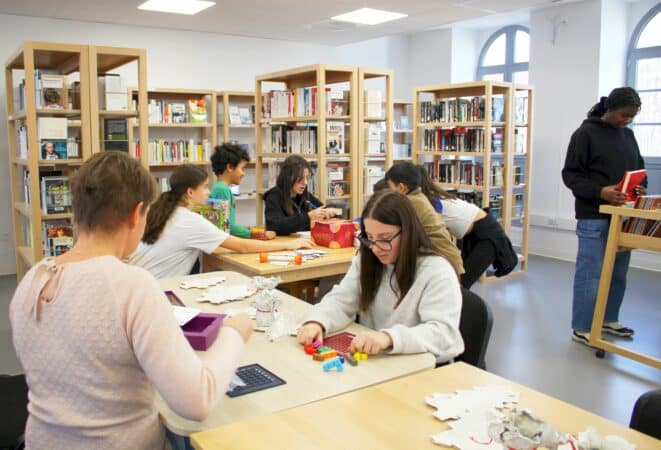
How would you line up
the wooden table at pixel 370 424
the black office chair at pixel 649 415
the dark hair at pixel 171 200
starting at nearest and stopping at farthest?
1. the wooden table at pixel 370 424
2. the black office chair at pixel 649 415
3. the dark hair at pixel 171 200

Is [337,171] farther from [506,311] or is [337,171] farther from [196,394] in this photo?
[196,394]

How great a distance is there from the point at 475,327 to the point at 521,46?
7780 mm

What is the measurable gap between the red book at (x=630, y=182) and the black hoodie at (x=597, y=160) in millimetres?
117

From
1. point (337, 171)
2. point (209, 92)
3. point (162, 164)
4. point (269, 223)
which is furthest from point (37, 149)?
point (209, 92)

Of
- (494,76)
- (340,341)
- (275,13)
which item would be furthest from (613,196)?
(494,76)

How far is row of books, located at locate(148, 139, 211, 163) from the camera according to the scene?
302 inches

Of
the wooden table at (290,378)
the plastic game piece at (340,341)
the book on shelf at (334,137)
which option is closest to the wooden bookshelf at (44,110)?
the book on shelf at (334,137)

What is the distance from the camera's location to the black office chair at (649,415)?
5.05 ft

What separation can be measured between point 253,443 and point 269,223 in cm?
323

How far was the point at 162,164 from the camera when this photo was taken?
7.60 metres

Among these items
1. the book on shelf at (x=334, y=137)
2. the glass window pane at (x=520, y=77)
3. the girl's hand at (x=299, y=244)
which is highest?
the glass window pane at (x=520, y=77)

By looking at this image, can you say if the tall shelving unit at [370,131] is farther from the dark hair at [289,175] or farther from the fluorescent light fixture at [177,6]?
the fluorescent light fixture at [177,6]

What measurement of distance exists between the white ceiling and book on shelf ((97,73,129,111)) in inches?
83.5

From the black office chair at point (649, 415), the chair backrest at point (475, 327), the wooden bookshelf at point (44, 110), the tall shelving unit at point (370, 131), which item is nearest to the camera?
the black office chair at point (649, 415)
